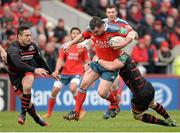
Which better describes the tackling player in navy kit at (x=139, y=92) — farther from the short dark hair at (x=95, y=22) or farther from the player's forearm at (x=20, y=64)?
the player's forearm at (x=20, y=64)

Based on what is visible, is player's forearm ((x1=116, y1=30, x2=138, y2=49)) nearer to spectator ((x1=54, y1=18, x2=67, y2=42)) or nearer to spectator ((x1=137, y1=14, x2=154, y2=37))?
spectator ((x1=54, y1=18, x2=67, y2=42))

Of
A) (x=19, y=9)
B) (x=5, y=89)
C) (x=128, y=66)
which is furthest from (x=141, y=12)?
(x=128, y=66)

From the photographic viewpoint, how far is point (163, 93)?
23828 millimetres

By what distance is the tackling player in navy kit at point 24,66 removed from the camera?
15148mm

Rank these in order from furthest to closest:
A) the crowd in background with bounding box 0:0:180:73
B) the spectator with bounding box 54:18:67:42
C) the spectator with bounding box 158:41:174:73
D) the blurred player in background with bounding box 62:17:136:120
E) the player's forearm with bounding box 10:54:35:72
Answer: the spectator with bounding box 158:41:174:73 < the spectator with bounding box 54:18:67:42 < the crowd in background with bounding box 0:0:180:73 < the blurred player in background with bounding box 62:17:136:120 < the player's forearm with bounding box 10:54:35:72

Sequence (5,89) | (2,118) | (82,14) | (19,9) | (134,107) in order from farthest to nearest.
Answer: (82,14)
(19,9)
(5,89)
(2,118)
(134,107)

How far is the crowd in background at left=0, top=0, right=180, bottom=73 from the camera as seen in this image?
24109 millimetres

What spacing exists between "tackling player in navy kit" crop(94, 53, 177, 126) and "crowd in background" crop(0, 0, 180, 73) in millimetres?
8152

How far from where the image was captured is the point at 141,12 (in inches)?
1131

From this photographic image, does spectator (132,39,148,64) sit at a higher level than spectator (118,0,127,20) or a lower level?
lower

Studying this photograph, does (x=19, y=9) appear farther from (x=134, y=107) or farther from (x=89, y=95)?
(x=134, y=107)

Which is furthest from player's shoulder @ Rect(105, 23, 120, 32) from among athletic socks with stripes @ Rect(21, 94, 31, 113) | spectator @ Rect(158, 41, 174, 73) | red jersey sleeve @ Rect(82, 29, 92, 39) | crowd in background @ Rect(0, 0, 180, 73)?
spectator @ Rect(158, 41, 174, 73)

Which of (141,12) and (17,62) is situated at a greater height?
(17,62)

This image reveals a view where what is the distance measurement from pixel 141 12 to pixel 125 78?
13.9m
